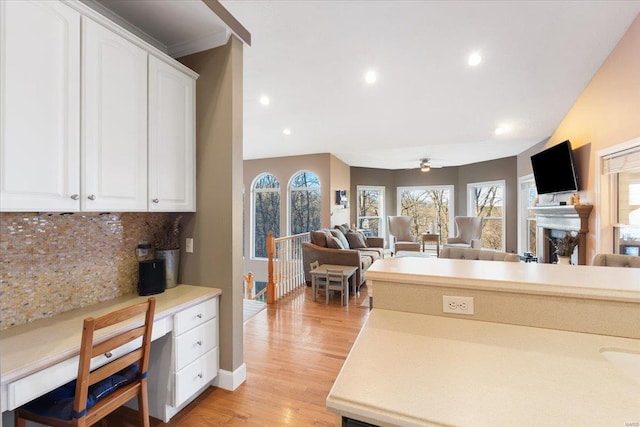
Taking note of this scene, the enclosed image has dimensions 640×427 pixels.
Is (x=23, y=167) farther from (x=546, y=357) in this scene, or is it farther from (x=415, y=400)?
(x=546, y=357)

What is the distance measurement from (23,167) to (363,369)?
1596 millimetres

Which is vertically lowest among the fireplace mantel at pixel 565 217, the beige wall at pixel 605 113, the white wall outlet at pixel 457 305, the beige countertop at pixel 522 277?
the white wall outlet at pixel 457 305

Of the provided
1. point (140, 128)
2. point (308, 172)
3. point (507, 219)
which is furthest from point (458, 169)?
point (140, 128)

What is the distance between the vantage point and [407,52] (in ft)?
9.73

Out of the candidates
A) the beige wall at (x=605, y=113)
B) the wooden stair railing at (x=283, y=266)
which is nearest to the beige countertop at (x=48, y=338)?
the wooden stair railing at (x=283, y=266)

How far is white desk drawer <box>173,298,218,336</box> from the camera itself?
1709mm

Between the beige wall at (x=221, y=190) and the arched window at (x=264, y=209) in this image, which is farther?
the arched window at (x=264, y=209)

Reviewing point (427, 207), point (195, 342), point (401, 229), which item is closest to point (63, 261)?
point (195, 342)

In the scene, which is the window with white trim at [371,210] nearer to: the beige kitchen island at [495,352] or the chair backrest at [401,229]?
the chair backrest at [401,229]

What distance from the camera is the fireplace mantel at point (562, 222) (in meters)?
3.58

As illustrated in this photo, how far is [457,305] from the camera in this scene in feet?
3.75

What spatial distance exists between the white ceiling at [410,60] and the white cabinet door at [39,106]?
65 cm

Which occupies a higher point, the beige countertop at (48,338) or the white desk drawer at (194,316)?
the beige countertop at (48,338)

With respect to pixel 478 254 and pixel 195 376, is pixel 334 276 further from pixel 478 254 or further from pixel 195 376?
pixel 195 376
